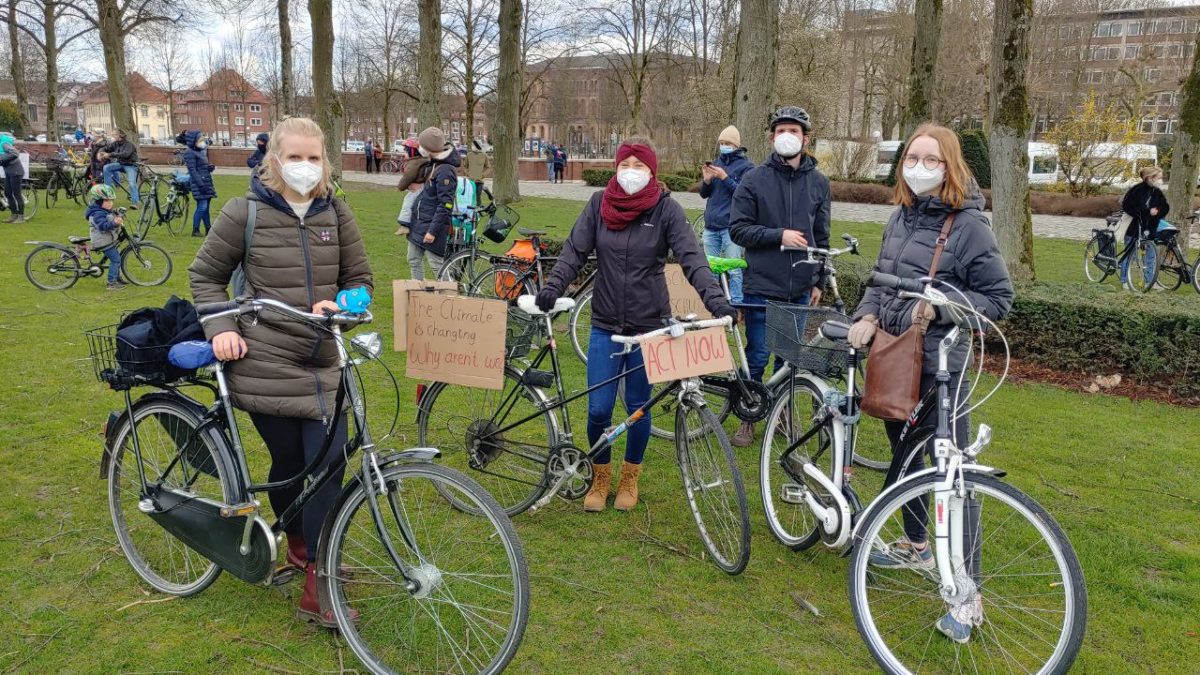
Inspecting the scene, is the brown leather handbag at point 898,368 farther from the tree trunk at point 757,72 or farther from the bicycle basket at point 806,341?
the tree trunk at point 757,72

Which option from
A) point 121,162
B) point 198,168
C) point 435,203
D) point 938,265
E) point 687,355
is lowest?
point 687,355

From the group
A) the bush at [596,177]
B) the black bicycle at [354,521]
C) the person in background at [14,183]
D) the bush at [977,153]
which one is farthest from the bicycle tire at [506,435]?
the bush at [596,177]

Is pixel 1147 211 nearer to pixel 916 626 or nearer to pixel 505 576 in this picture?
pixel 916 626

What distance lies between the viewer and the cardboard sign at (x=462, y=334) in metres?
4.00

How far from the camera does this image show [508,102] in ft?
64.3

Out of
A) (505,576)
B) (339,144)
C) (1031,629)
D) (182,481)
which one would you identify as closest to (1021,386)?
(1031,629)

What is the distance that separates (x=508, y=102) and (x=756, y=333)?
50.5 feet

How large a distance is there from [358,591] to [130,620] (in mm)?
891

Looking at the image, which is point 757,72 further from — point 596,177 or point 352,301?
point 596,177

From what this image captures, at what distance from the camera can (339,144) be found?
2497 cm

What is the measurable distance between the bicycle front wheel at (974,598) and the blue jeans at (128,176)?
17239 millimetres

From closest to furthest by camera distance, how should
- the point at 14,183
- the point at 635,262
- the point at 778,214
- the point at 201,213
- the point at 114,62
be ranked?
the point at 635,262 → the point at 778,214 → the point at 201,213 → the point at 14,183 → the point at 114,62

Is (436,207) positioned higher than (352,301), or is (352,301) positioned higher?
(436,207)

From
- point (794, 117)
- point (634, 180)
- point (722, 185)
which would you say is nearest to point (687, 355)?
point (634, 180)
